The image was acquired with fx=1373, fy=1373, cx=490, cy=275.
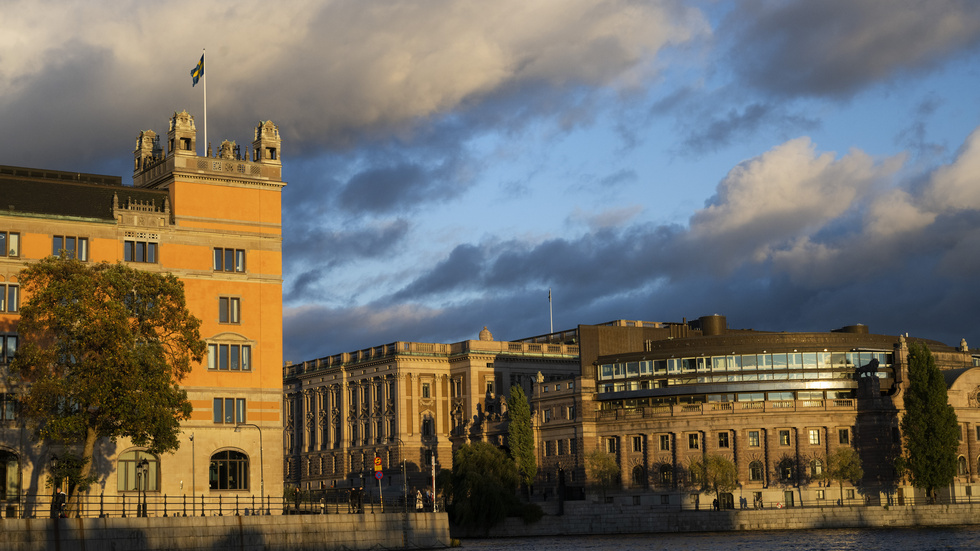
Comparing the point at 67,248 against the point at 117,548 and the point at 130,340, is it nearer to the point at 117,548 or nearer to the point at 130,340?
the point at 130,340

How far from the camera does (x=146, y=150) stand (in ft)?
361

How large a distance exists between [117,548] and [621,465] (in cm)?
9060

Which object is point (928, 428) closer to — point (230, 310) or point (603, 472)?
point (603, 472)

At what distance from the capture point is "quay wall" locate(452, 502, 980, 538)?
12094cm

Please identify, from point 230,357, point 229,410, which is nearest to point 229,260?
point 230,357

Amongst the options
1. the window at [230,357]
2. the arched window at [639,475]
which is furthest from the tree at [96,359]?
the arched window at [639,475]

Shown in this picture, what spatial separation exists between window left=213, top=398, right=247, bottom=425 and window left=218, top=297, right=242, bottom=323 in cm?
594

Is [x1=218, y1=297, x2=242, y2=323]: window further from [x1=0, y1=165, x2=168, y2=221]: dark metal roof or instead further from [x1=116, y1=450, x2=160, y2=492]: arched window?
[x1=116, y1=450, x2=160, y2=492]: arched window

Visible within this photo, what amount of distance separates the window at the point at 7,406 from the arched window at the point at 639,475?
80701 mm

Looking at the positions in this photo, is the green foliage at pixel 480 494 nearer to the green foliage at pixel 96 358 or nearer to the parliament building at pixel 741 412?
the parliament building at pixel 741 412

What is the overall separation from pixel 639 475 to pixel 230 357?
67.1 meters

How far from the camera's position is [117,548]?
7288cm

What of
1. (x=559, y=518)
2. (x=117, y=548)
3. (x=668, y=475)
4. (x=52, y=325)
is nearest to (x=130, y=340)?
(x=52, y=325)

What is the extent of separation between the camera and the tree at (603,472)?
6043 inches
